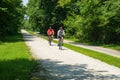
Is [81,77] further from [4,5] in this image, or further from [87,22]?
[4,5]

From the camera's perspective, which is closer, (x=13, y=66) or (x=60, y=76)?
(x=60, y=76)

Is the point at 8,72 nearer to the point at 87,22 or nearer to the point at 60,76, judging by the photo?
the point at 60,76

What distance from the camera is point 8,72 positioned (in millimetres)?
12922

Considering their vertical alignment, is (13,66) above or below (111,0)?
below

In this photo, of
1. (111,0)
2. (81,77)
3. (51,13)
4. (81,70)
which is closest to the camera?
(81,77)

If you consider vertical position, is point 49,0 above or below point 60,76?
above

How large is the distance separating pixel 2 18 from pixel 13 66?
31015 millimetres

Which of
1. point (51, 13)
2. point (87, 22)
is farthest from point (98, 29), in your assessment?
point (51, 13)

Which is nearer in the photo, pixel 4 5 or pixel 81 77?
pixel 81 77

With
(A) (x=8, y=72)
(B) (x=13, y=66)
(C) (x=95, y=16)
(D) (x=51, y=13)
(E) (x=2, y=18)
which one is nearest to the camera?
(A) (x=8, y=72)

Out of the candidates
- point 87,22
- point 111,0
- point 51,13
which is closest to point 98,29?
point 87,22

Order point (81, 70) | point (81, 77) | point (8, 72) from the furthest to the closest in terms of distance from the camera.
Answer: point (81, 70)
point (8, 72)
point (81, 77)

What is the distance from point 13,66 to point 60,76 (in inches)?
135

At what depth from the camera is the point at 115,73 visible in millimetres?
13008
